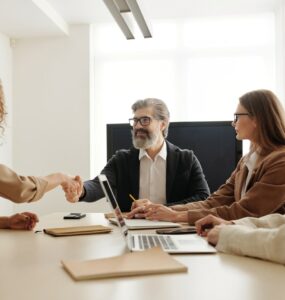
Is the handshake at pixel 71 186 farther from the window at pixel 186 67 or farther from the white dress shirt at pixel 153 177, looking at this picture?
the window at pixel 186 67

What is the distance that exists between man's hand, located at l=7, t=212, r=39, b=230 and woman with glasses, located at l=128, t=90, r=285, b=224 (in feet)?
1.66

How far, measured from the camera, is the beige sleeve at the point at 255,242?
1.14 metres

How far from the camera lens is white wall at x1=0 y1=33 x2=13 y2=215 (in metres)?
4.84

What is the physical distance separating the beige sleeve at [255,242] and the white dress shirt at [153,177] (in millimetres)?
1479

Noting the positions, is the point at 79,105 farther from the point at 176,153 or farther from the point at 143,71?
the point at 176,153

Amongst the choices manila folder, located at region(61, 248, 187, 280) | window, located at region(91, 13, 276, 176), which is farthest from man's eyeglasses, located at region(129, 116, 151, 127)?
window, located at region(91, 13, 276, 176)

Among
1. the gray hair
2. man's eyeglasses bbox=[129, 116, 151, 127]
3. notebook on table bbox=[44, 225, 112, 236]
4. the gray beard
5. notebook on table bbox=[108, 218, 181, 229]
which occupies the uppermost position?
the gray hair

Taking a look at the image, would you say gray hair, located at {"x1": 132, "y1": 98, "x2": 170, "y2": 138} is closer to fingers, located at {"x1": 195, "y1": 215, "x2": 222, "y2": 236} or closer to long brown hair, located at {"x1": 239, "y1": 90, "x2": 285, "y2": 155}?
long brown hair, located at {"x1": 239, "y1": 90, "x2": 285, "y2": 155}

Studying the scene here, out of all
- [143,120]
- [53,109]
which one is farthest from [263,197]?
[53,109]

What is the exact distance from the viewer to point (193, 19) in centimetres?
488

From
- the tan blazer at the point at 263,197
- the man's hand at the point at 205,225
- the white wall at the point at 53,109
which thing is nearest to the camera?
the man's hand at the point at 205,225

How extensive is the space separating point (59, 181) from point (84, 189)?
0.77 m

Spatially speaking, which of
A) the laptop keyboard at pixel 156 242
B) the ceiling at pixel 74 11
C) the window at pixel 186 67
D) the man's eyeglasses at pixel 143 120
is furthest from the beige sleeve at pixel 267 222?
the window at pixel 186 67

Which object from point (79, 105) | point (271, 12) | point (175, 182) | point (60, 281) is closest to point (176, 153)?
point (175, 182)
